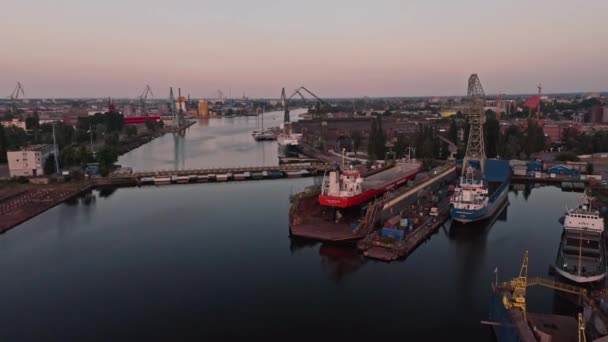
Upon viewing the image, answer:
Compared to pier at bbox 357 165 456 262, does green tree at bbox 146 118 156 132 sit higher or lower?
higher

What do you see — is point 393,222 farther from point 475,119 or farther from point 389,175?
point 475,119

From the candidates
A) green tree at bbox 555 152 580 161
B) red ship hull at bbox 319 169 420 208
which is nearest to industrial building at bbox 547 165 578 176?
green tree at bbox 555 152 580 161

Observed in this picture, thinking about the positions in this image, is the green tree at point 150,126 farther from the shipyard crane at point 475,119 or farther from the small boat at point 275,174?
the shipyard crane at point 475,119

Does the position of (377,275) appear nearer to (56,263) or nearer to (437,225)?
(437,225)

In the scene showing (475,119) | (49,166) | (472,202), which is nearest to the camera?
(472,202)

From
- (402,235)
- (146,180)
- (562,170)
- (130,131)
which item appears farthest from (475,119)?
(130,131)

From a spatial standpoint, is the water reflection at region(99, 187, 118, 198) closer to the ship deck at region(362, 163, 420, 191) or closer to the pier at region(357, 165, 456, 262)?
the ship deck at region(362, 163, 420, 191)

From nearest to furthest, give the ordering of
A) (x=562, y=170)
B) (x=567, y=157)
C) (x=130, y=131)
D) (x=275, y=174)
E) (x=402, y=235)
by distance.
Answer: (x=402, y=235) < (x=562, y=170) < (x=275, y=174) < (x=567, y=157) < (x=130, y=131)
